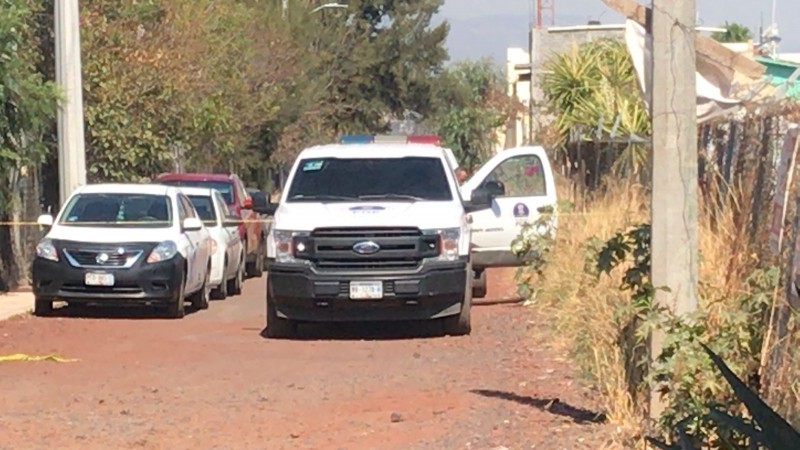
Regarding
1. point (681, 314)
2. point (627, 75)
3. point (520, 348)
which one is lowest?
point (520, 348)

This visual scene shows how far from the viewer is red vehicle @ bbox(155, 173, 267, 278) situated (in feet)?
79.3

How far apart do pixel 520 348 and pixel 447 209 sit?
182 cm

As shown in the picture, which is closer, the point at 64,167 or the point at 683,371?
the point at 683,371

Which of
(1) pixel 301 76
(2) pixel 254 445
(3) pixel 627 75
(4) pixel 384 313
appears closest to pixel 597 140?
(3) pixel 627 75

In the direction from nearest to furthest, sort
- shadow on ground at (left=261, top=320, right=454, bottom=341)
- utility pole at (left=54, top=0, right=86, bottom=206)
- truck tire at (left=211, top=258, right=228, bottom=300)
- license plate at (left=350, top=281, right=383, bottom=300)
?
license plate at (left=350, top=281, right=383, bottom=300) < shadow on ground at (left=261, top=320, right=454, bottom=341) < truck tire at (left=211, top=258, right=228, bottom=300) < utility pole at (left=54, top=0, right=86, bottom=206)

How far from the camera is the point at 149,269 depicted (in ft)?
55.1

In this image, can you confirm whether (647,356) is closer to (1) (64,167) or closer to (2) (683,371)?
(2) (683,371)

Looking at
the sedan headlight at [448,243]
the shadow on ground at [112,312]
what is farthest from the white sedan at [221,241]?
the sedan headlight at [448,243]

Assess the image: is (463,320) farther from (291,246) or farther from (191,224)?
(191,224)

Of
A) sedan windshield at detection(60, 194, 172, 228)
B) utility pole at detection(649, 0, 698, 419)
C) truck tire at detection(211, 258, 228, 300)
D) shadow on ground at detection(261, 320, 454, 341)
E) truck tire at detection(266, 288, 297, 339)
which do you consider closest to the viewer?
utility pole at detection(649, 0, 698, 419)

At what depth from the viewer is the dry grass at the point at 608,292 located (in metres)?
8.89

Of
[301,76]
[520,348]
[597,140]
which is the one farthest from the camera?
[301,76]

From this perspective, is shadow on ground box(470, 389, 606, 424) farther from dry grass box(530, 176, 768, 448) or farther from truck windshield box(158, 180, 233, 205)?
truck windshield box(158, 180, 233, 205)

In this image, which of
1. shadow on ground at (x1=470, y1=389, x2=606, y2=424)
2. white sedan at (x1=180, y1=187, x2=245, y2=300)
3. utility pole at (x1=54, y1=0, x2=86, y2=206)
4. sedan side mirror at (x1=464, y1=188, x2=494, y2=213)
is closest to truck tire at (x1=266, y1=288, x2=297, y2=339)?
sedan side mirror at (x1=464, y1=188, x2=494, y2=213)
